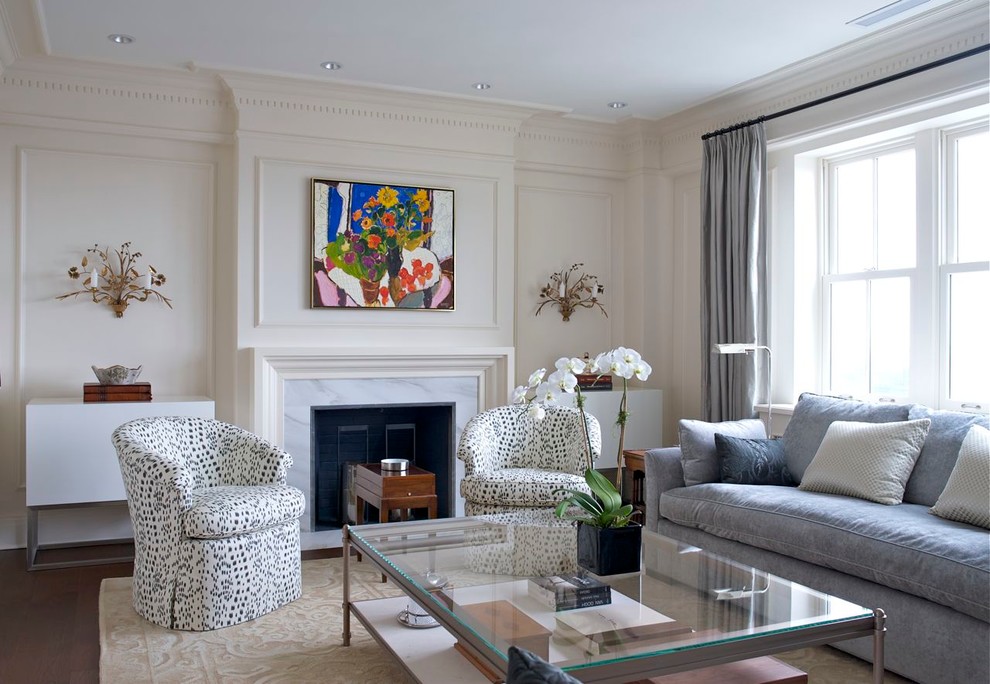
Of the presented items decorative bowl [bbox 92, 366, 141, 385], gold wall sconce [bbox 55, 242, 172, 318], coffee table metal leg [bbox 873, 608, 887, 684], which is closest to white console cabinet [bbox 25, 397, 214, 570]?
decorative bowl [bbox 92, 366, 141, 385]

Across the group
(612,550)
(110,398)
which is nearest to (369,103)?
(110,398)

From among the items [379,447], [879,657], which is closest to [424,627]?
[879,657]

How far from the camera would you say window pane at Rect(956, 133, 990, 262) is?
13.2 feet

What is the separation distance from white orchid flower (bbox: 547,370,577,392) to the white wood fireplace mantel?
230 cm

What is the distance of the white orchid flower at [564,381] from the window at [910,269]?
234 cm

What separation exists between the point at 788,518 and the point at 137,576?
103 inches

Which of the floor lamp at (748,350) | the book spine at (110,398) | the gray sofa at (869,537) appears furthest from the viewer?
the floor lamp at (748,350)

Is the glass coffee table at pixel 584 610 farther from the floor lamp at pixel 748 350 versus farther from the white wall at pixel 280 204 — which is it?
the white wall at pixel 280 204

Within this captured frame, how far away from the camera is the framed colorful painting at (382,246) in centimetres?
501

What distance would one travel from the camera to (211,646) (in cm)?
317

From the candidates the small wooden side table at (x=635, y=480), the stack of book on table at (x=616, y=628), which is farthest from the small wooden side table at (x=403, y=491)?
the stack of book on table at (x=616, y=628)

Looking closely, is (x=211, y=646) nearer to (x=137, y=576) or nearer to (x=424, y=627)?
(x=137, y=576)

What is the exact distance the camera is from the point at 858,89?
4309 mm

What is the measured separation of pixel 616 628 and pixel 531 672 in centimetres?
121
